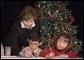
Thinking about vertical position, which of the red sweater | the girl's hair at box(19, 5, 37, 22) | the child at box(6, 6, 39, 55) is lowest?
the red sweater

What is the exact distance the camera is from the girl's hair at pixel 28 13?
113 inches

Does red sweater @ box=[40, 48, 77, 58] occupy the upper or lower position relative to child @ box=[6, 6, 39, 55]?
lower

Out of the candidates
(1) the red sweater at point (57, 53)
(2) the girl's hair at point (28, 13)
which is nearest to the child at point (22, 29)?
(2) the girl's hair at point (28, 13)

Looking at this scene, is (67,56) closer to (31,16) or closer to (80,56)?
(80,56)

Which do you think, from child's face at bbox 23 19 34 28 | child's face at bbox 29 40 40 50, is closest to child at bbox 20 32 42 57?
child's face at bbox 29 40 40 50

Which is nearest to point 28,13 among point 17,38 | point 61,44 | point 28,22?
point 28,22

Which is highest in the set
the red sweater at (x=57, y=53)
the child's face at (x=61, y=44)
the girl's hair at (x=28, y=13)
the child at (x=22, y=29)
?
the girl's hair at (x=28, y=13)

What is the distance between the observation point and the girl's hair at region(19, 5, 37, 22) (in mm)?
2875

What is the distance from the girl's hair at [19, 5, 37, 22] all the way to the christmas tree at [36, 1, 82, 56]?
62 mm

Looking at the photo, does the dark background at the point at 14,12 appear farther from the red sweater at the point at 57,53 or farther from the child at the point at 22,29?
the red sweater at the point at 57,53

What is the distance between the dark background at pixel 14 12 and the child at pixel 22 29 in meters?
0.05

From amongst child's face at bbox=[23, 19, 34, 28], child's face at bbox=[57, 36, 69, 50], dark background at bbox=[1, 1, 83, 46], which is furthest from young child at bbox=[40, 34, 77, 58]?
child's face at bbox=[23, 19, 34, 28]

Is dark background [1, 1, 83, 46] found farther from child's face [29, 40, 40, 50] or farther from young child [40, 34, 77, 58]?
child's face [29, 40, 40, 50]

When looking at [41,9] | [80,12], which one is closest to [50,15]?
[41,9]
